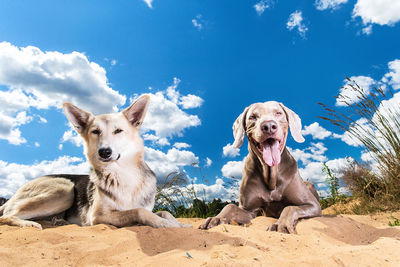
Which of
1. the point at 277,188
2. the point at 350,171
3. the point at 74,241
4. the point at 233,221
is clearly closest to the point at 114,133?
the point at 74,241

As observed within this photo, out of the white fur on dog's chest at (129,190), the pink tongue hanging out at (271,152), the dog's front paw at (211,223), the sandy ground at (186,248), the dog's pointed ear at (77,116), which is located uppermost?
the dog's pointed ear at (77,116)

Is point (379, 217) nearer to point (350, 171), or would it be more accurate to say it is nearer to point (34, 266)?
point (350, 171)

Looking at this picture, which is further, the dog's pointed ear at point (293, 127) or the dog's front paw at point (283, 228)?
the dog's pointed ear at point (293, 127)

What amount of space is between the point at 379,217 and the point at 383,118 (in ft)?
6.44

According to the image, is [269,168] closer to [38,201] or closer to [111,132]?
[111,132]

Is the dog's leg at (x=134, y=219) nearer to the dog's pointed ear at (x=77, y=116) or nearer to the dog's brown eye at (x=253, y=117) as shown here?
the dog's pointed ear at (x=77, y=116)

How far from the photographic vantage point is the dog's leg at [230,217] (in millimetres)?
4114

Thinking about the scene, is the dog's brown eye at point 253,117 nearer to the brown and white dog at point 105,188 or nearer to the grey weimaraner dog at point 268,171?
the grey weimaraner dog at point 268,171

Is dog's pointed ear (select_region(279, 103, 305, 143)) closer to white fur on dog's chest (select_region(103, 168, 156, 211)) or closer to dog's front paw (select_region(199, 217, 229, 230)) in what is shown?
dog's front paw (select_region(199, 217, 229, 230))

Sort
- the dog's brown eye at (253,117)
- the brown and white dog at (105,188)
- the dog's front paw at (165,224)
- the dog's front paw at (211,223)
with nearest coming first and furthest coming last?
the dog's front paw at (165,224), the brown and white dog at (105,188), the dog's front paw at (211,223), the dog's brown eye at (253,117)

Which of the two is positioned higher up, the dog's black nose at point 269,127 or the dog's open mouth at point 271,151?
the dog's black nose at point 269,127

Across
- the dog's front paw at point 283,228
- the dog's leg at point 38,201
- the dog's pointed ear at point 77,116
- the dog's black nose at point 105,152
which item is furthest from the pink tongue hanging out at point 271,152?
the dog's leg at point 38,201

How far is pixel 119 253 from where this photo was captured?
2.77m

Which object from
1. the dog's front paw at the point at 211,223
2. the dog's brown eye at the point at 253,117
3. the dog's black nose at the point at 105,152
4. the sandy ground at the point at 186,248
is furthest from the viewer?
the dog's brown eye at the point at 253,117
